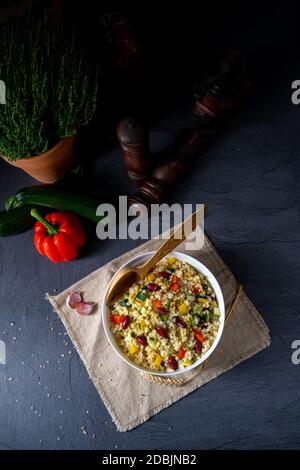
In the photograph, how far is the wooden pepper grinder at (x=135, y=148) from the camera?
1545mm

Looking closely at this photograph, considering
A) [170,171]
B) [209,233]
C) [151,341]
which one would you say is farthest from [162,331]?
[170,171]

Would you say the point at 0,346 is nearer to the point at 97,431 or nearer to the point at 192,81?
the point at 97,431

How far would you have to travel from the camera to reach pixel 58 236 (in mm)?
1657

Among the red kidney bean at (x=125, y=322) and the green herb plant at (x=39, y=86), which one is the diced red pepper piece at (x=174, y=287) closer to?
the red kidney bean at (x=125, y=322)

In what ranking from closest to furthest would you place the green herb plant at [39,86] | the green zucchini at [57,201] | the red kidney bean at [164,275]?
the green herb plant at [39,86], the red kidney bean at [164,275], the green zucchini at [57,201]

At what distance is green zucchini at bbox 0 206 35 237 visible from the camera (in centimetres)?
170

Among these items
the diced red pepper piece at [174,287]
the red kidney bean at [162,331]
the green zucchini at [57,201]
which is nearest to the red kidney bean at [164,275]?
the diced red pepper piece at [174,287]

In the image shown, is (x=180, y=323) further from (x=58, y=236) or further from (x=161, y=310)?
(x=58, y=236)

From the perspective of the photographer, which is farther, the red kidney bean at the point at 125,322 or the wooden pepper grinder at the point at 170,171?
the wooden pepper grinder at the point at 170,171

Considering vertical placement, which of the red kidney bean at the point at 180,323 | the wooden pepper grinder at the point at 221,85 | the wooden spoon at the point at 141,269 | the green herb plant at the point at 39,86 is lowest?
the red kidney bean at the point at 180,323

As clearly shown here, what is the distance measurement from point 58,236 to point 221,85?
2.26ft

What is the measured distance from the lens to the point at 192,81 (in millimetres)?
1912

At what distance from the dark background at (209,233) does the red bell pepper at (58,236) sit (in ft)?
0.21

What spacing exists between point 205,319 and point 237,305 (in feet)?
0.48
